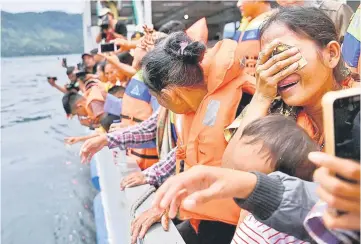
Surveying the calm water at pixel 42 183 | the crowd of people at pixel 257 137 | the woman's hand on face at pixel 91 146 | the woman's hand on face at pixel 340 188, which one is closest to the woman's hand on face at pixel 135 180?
the crowd of people at pixel 257 137

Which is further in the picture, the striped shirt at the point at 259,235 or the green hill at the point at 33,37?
the green hill at the point at 33,37

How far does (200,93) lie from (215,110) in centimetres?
10

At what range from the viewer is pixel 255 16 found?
2.84m

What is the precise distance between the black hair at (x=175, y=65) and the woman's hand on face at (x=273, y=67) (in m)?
0.42

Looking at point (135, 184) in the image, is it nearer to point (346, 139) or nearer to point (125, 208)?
point (125, 208)

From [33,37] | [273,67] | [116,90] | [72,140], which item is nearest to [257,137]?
[273,67]

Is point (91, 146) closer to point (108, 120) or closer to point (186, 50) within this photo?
point (186, 50)

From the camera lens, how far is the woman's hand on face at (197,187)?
0.66 m

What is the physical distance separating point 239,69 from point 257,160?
64 cm

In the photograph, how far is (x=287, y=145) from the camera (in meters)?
0.99

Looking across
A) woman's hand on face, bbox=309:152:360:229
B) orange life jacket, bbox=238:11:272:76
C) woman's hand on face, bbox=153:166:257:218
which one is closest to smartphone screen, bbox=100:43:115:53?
orange life jacket, bbox=238:11:272:76

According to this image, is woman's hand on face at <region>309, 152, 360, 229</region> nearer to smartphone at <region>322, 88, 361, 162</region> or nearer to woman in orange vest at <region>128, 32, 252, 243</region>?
smartphone at <region>322, 88, 361, 162</region>

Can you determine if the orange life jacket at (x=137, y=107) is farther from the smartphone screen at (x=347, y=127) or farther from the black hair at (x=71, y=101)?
the smartphone screen at (x=347, y=127)

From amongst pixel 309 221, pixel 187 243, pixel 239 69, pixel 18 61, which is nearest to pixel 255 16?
pixel 239 69
